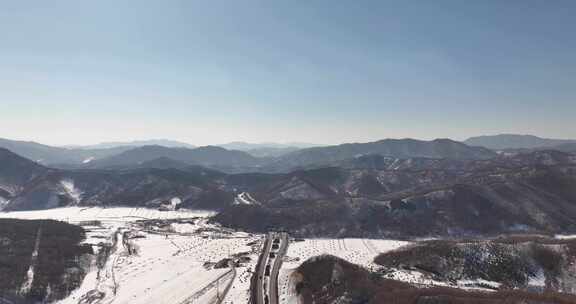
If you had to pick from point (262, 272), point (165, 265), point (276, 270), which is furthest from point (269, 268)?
point (165, 265)

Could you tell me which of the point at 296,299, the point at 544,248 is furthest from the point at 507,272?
the point at 296,299

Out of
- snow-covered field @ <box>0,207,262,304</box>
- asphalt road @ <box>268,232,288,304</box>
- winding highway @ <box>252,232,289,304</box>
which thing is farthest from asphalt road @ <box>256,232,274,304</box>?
snow-covered field @ <box>0,207,262,304</box>

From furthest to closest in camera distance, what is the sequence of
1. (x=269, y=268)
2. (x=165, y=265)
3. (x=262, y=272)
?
(x=165, y=265) → (x=269, y=268) → (x=262, y=272)

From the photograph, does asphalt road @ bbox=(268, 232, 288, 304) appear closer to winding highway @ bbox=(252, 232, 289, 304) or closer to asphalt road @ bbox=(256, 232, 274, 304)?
winding highway @ bbox=(252, 232, 289, 304)

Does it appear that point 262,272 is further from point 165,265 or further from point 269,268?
point 165,265

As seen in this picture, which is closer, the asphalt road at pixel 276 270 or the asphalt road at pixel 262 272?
the asphalt road at pixel 262 272

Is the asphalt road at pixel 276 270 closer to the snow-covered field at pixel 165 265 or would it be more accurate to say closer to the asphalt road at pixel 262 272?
the asphalt road at pixel 262 272

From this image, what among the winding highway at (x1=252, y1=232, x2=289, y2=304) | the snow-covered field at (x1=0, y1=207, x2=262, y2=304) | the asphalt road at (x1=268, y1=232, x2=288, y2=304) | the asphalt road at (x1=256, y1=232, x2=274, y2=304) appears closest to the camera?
the asphalt road at (x1=256, y1=232, x2=274, y2=304)

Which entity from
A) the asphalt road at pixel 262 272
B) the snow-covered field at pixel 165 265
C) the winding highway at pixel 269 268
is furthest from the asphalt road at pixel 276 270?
the snow-covered field at pixel 165 265

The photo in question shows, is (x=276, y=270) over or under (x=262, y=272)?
over

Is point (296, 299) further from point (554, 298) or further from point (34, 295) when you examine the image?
point (34, 295)
